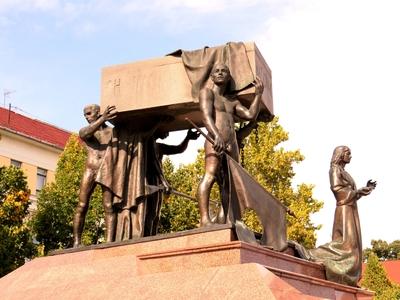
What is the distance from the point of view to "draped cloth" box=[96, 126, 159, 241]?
973 cm

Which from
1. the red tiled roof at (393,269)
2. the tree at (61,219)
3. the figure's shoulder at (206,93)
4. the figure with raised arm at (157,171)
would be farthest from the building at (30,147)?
the red tiled roof at (393,269)

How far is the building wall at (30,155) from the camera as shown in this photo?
33469 mm

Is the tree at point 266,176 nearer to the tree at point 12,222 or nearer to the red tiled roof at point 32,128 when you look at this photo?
the tree at point 12,222

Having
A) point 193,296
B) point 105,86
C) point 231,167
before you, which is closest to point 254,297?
point 193,296

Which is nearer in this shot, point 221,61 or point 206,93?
point 206,93

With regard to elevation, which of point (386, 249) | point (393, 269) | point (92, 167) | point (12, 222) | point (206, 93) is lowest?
point (92, 167)

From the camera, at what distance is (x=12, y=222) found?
21109 mm

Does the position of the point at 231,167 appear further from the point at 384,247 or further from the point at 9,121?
the point at 384,247

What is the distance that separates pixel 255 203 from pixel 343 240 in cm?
214

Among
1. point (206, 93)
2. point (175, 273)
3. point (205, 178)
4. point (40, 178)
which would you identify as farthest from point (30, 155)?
point (175, 273)

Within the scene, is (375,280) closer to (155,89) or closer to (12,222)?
(12,222)

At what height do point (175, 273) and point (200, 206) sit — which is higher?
point (200, 206)

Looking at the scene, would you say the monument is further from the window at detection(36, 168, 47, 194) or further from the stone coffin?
the window at detection(36, 168, 47, 194)

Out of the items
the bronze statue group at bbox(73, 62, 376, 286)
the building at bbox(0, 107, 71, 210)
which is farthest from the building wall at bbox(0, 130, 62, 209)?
the bronze statue group at bbox(73, 62, 376, 286)
